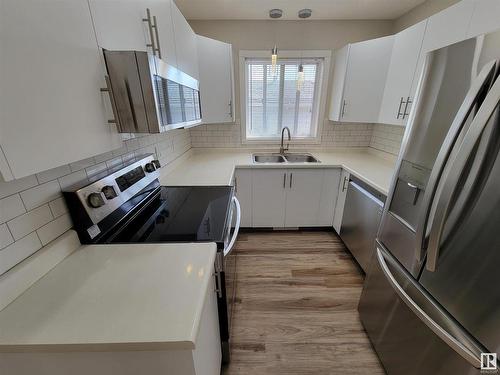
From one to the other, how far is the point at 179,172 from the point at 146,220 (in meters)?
0.93

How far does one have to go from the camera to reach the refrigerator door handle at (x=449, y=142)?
0.72m

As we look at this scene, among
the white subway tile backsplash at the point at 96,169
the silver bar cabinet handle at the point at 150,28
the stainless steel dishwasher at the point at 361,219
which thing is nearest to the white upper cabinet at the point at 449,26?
the stainless steel dishwasher at the point at 361,219

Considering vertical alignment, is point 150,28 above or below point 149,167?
above

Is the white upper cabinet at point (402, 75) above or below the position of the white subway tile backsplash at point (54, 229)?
above

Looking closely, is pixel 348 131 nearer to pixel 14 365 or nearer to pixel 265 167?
pixel 265 167

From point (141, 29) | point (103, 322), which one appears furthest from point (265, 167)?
point (103, 322)

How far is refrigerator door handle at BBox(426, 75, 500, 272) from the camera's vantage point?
2.20ft

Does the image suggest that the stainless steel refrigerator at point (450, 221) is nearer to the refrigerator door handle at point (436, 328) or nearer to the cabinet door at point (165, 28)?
the refrigerator door handle at point (436, 328)

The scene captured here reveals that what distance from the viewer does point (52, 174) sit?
81cm

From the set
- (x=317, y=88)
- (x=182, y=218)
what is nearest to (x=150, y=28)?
(x=182, y=218)

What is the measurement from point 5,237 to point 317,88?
9.48 ft

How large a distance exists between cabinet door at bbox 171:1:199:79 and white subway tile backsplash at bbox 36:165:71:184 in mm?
1011

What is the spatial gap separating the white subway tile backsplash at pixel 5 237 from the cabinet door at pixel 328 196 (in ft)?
7.62

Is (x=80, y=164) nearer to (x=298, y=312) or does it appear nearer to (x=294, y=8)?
(x=298, y=312)
